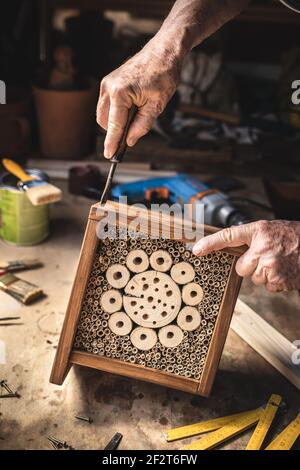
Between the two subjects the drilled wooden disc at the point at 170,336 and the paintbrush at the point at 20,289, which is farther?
the paintbrush at the point at 20,289

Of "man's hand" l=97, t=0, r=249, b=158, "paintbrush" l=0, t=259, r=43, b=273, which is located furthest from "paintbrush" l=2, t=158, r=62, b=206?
"man's hand" l=97, t=0, r=249, b=158

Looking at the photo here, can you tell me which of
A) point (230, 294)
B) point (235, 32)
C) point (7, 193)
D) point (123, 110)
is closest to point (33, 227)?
point (7, 193)

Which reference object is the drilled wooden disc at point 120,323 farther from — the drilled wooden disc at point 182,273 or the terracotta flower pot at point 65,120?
the terracotta flower pot at point 65,120

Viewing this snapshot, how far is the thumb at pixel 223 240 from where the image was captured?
1.22 m

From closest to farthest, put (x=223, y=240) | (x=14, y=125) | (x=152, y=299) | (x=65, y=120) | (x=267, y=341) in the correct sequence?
(x=223, y=240) < (x=152, y=299) < (x=267, y=341) < (x=14, y=125) < (x=65, y=120)

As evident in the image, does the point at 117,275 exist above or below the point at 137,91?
below

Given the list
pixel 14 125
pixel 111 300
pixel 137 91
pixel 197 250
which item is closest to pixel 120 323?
pixel 111 300

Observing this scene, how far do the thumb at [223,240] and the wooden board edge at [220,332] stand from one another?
0.18 ft

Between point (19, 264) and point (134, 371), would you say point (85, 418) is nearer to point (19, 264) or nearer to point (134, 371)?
point (134, 371)

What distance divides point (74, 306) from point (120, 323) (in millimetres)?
132

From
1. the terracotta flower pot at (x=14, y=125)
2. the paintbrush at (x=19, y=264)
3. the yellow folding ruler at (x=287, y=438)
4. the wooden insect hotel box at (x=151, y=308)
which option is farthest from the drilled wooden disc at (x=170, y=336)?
the terracotta flower pot at (x=14, y=125)

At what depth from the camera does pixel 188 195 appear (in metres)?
2.23

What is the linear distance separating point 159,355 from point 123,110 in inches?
25.4

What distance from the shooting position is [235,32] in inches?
152
